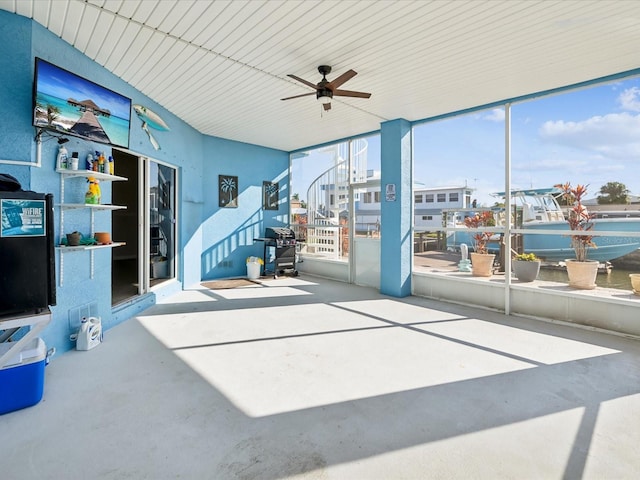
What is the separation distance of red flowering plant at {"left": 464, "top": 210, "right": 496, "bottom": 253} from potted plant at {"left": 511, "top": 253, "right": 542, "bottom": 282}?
0.48m

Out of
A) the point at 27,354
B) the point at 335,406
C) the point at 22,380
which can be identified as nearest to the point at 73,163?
the point at 27,354

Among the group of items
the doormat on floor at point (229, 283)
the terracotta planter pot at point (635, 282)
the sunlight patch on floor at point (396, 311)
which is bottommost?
the sunlight patch on floor at point (396, 311)

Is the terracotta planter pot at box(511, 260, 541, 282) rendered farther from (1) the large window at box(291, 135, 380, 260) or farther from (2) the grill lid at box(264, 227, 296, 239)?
(2) the grill lid at box(264, 227, 296, 239)

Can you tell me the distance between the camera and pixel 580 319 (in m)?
4.08

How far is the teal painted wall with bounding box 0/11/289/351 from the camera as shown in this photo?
2.75 m

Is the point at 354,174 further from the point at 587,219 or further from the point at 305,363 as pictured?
the point at 305,363

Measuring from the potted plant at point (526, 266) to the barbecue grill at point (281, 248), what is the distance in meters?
4.20

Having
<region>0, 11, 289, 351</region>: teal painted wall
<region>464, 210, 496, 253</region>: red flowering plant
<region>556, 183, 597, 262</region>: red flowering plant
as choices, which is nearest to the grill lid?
<region>0, 11, 289, 351</region>: teal painted wall

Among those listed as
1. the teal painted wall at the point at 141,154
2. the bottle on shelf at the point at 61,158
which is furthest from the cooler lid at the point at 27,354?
the bottle on shelf at the point at 61,158

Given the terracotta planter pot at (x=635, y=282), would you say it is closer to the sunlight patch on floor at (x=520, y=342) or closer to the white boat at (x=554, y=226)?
the white boat at (x=554, y=226)

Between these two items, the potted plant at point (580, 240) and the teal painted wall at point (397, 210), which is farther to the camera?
the teal painted wall at point (397, 210)

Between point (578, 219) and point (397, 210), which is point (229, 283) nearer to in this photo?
point (397, 210)

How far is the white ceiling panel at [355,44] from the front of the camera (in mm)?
2684

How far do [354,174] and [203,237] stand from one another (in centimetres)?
330
